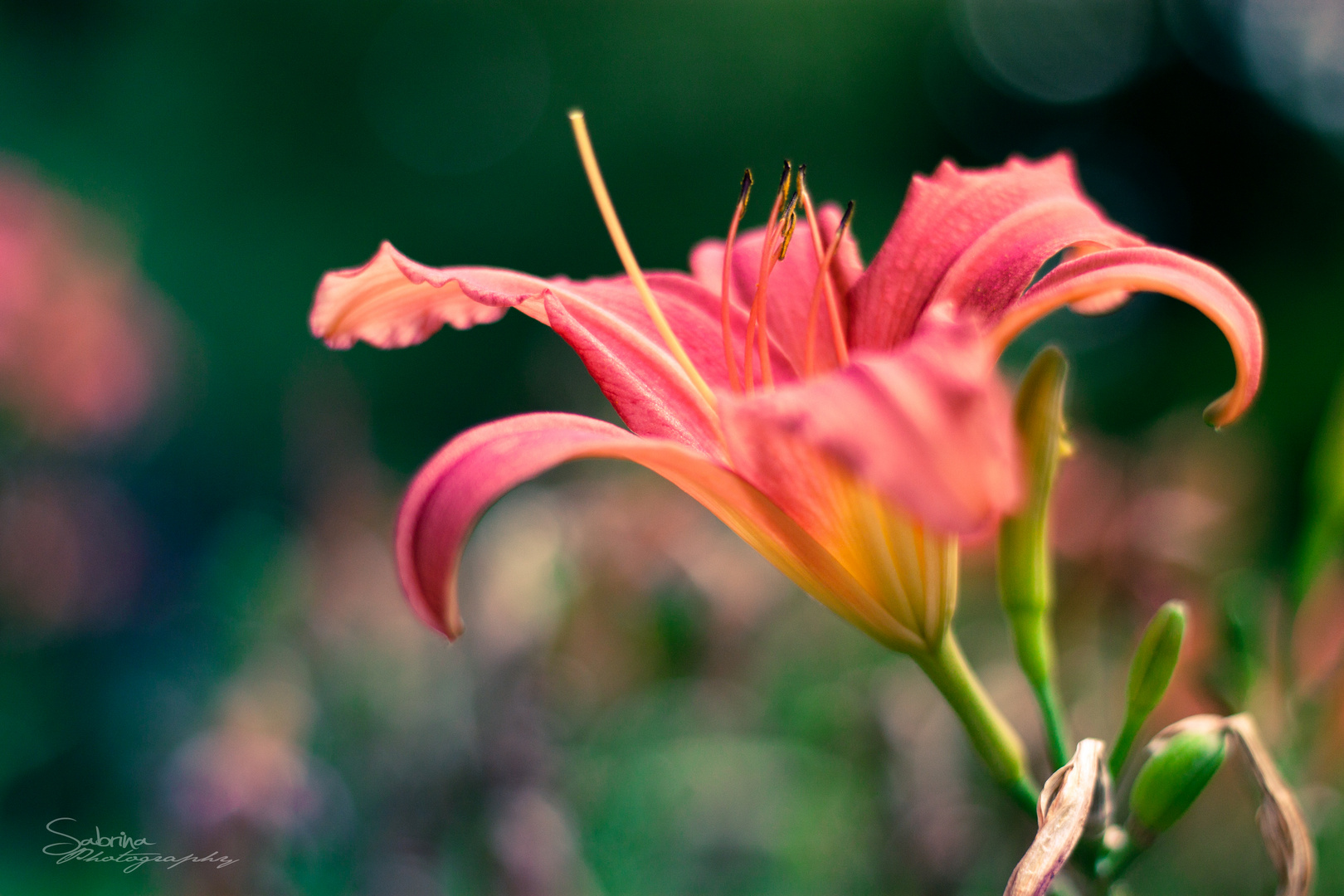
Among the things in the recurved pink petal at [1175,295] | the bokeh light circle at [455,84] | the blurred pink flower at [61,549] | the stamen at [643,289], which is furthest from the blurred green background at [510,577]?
the stamen at [643,289]

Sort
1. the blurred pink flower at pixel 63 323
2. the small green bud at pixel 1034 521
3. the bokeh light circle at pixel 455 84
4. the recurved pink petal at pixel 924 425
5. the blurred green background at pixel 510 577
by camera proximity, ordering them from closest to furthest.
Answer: the recurved pink petal at pixel 924 425
the small green bud at pixel 1034 521
the blurred green background at pixel 510 577
the blurred pink flower at pixel 63 323
the bokeh light circle at pixel 455 84

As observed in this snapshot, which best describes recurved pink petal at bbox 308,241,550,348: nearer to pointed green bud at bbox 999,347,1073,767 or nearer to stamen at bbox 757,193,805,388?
stamen at bbox 757,193,805,388


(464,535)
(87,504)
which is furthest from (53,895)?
(464,535)

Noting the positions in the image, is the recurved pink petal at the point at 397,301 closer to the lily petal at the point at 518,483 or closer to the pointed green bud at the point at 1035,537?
the lily petal at the point at 518,483

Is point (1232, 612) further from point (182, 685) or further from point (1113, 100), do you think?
point (1113, 100)

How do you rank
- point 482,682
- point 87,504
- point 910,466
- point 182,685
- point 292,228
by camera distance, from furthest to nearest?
point 292,228 < point 182,685 < point 87,504 < point 482,682 < point 910,466

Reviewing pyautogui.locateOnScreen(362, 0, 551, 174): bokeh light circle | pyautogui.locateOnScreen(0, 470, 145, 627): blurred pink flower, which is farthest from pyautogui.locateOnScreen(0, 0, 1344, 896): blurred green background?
pyautogui.locateOnScreen(362, 0, 551, 174): bokeh light circle

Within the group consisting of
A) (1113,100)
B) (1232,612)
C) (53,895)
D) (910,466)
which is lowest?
(53,895)
